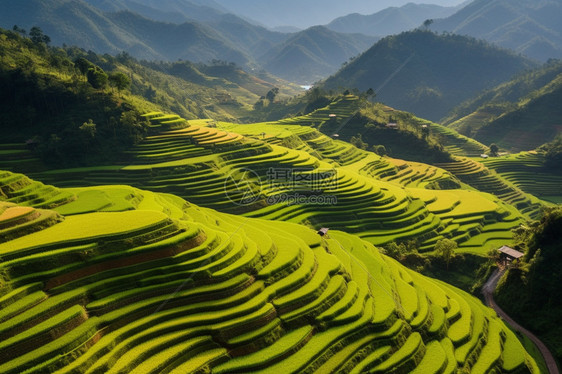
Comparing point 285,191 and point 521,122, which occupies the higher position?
point 521,122

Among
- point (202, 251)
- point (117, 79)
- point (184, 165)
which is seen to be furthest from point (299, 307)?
point (117, 79)

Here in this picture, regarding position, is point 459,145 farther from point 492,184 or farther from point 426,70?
point 426,70

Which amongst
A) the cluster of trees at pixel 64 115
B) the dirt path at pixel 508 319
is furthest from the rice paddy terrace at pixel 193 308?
the cluster of trees at pixel 64 115

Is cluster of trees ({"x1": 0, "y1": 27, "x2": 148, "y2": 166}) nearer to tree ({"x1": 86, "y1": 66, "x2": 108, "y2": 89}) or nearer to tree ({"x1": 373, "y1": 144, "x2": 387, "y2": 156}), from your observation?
tree ({"x1": 86, "y1": 66, "x2": 108, "y2": 89})

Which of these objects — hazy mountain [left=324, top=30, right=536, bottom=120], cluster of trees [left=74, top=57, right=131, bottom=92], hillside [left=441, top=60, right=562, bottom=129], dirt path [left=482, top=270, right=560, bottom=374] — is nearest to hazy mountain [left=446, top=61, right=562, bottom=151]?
hillside [left=441, top=60, right=562, bottom=129]

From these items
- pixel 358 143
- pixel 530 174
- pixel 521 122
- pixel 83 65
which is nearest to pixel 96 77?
pixel 83 65

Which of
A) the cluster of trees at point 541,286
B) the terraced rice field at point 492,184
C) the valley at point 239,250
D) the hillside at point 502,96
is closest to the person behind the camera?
→ the valley at point 239,250

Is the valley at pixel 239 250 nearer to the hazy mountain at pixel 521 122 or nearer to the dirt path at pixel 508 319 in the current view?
the dirt path at pixel 508 319
